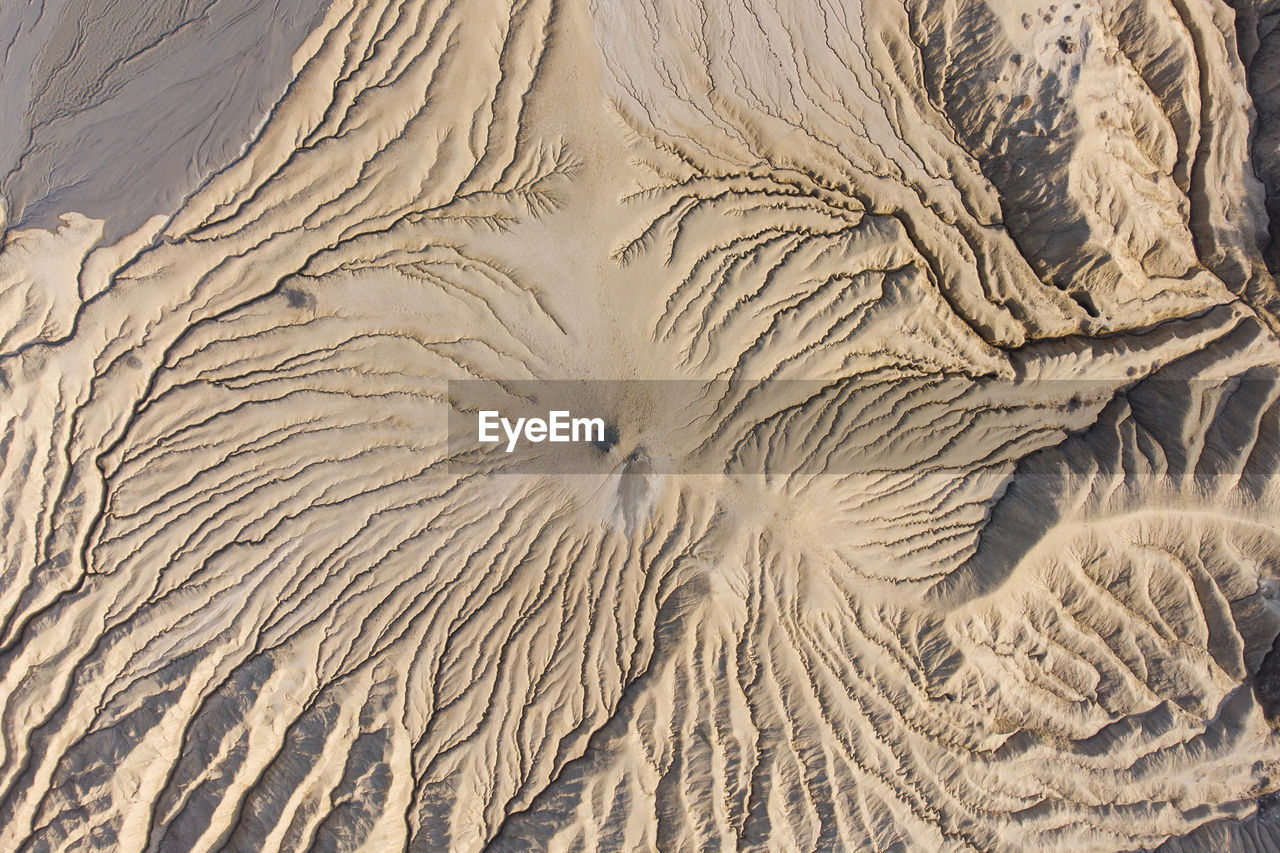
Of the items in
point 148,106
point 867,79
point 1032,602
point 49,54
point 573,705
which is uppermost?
point 49,54

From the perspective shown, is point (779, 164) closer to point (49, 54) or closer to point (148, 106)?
point (148, 106)

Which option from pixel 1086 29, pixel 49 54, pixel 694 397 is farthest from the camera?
pixel 49 54

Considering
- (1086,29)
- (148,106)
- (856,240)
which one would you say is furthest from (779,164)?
(148,106)

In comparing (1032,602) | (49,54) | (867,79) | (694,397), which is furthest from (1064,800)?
(49,54)

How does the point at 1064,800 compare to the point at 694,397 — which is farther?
the point at 1064,800

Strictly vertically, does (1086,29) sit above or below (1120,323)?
above

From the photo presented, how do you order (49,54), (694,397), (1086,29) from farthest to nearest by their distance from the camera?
(49,54) < (1086,29) < (694,397)
